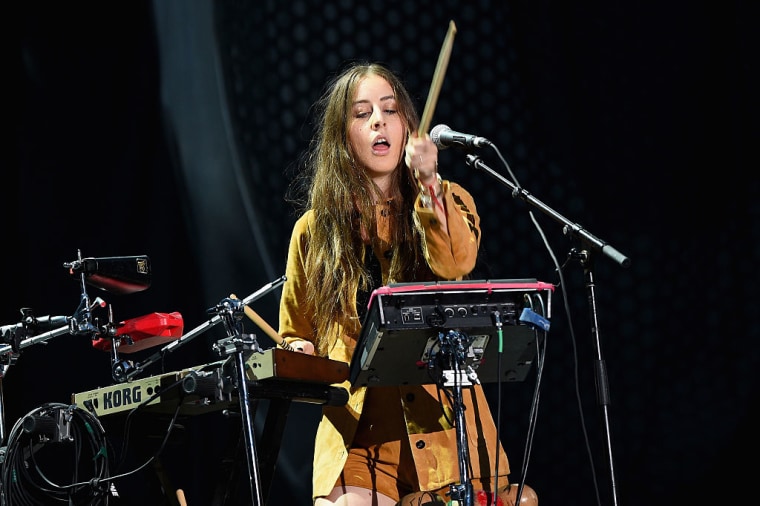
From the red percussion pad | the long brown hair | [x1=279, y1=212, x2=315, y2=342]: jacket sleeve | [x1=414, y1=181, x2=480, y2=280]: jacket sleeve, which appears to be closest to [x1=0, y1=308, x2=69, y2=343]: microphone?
the red percussion pad

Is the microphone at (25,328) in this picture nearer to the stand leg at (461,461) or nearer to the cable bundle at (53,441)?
the cable bundle at (53,441)

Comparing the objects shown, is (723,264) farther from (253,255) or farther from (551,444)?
(253,255)

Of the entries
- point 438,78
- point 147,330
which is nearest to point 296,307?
point 147,330

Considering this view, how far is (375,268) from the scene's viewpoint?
2299mm

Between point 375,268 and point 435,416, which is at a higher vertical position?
point 375,268

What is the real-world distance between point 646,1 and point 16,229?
272 centimetres

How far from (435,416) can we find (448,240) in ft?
1.44

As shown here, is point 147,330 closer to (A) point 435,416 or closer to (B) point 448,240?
(A) point 435,416

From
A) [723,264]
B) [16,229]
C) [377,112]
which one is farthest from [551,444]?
[16,229]

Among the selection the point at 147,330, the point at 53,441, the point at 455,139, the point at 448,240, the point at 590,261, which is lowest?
the point at 53,441

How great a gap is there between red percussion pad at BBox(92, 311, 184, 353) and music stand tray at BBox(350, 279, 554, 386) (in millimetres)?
828

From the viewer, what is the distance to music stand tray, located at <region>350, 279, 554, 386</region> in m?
1.78

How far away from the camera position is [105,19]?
3.75 metres

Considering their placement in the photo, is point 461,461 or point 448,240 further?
point 448,240
